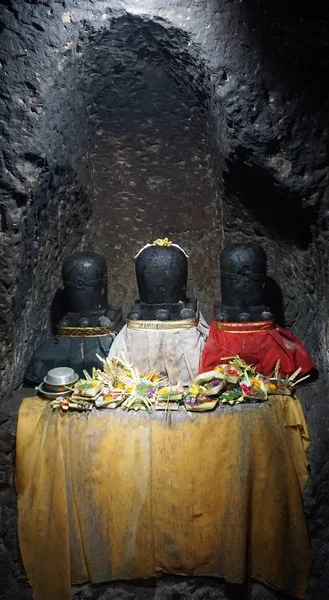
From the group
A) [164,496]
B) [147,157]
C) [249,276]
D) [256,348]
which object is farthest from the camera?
[147,157]

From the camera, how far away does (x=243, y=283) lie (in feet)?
11.5

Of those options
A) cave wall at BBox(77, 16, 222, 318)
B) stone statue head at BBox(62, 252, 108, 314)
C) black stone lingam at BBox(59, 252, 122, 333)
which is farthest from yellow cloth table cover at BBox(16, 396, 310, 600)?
cave wall at BBox(77, 16, 222, 318)

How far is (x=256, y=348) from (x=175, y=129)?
6.72 feet

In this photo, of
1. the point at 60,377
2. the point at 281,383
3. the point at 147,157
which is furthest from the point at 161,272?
the point at 147,157

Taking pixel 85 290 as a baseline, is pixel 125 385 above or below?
below

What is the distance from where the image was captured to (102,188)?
433 cm

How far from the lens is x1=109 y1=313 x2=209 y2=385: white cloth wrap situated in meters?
3.39

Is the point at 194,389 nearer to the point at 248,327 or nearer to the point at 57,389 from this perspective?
the point at 248,327

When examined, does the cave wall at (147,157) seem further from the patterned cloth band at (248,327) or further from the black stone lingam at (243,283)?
the patterned cloth band at (248,327)

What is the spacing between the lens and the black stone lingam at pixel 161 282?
3.50 m

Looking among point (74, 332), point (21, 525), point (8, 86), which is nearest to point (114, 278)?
point (74, 332)

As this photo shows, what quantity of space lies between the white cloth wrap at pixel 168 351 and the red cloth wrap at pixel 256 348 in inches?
3.8

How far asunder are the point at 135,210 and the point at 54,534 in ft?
8.92

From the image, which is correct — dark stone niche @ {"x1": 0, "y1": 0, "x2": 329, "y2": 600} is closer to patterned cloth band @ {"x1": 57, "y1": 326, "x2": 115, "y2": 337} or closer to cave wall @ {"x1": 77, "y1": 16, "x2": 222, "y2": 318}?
cave wall @ {"x1": 77, "y1": 16, "x2": 222, "y2": 318}
